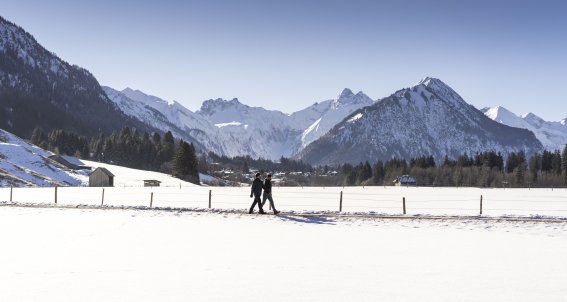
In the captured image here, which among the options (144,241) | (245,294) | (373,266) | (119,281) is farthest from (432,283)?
(144,241)

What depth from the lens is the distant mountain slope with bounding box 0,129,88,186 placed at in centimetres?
9569

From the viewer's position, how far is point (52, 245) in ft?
62.5

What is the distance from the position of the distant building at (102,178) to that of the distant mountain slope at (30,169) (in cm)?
804

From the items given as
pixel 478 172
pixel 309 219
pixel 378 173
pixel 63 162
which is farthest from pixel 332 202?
pixel 378 173

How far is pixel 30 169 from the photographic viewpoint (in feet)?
363

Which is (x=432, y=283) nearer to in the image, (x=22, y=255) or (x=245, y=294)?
(x=245, y=294)

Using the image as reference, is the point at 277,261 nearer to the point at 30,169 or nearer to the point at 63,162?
the point at 30,169

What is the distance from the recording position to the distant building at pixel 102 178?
327 ft

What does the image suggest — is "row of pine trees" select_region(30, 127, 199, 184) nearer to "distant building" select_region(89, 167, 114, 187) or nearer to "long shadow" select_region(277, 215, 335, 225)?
"distant building" select_region(89, 167, 114, 187)

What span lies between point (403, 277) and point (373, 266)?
1743 millimetres

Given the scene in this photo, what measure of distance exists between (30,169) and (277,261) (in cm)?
11031

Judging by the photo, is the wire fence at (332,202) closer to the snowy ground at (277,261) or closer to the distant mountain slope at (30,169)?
the snowy ground at (277,261)

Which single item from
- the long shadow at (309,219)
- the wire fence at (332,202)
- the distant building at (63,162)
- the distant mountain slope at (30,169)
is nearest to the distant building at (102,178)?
the distant mountain slope at (30,169)

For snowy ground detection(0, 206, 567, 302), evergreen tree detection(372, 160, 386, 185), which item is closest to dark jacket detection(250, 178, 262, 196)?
snowy ground detection(0, 206, 567, 302)
